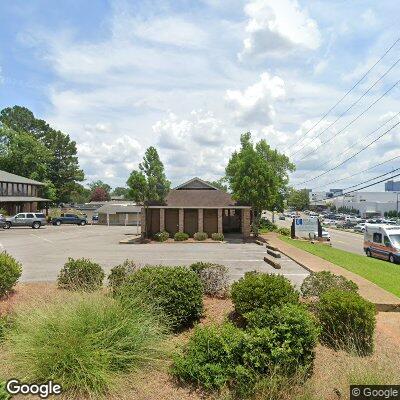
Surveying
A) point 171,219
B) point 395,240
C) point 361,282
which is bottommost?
point 361,282

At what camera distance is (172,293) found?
7957 millimetres

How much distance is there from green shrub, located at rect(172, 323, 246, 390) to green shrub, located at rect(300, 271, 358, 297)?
3.24 meters

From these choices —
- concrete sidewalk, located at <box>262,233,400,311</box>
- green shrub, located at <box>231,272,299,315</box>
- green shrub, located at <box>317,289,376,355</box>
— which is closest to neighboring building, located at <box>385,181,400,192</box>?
concrete sidewalk, located at <box>262,233,400,311</box>

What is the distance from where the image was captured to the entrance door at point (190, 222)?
1393 inches

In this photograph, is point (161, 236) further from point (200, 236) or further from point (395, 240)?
point (395, 240)

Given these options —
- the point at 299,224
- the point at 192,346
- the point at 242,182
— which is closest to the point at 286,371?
the point at 192,346

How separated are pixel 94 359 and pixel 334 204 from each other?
165614 mm

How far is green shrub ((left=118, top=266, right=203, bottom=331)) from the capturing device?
25.6 ft

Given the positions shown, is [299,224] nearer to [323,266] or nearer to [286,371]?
[323,266]

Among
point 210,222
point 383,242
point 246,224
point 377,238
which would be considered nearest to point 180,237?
point 210,222

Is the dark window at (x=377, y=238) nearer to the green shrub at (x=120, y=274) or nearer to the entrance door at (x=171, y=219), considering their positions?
the entrance door at (x=171, y=219)

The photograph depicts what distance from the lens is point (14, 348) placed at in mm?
6281

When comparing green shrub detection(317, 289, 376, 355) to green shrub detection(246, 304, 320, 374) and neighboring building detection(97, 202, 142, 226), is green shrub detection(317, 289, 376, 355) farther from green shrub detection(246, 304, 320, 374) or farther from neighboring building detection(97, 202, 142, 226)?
neighboring building detection(97, 202, 142, 226)

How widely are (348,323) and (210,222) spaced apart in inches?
1117
